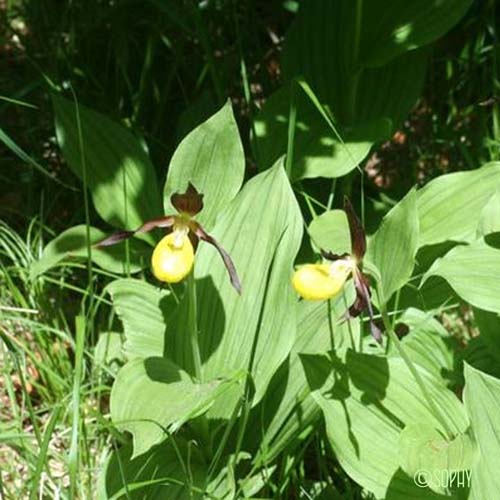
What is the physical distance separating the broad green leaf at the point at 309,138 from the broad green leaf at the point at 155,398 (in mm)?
544

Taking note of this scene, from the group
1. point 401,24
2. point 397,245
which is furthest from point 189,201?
point 401,24

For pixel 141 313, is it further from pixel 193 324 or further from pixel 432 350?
pixel 432 350

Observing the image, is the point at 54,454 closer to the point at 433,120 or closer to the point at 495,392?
the point at 495,392

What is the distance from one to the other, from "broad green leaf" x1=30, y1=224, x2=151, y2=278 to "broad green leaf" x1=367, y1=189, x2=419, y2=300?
56 cm

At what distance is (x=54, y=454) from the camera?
1.58 metres

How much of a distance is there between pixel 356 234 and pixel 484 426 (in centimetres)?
32

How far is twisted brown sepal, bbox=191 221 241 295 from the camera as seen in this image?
1353 millimetres

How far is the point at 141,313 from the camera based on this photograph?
5.73 ft

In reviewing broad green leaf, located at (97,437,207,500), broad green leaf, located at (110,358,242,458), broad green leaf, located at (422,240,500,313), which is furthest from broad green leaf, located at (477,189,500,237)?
broad green leaf, located at (97,437,207,500)

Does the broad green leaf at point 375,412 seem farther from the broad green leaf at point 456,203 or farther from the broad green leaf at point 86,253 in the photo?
the broad green leaf at point 86,253

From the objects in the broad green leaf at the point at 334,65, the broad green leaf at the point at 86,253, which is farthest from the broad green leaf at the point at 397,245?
the broad green leaf at the point at 334,65

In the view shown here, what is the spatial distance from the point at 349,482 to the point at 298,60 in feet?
3.26

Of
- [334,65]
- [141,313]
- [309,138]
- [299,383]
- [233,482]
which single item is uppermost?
[334,65]

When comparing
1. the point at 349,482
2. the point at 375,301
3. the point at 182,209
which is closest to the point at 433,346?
the point at 375,301
